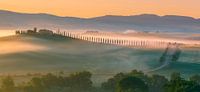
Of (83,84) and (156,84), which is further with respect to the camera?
(156,84)

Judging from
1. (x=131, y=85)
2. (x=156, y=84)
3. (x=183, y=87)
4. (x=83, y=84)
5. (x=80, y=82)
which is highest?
(x=183, y=87)

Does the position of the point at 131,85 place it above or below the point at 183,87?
below

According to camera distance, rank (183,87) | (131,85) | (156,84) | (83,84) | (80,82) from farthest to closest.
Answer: (156,84)
(80,82)
(83,84)
(131,85)
(183,87)

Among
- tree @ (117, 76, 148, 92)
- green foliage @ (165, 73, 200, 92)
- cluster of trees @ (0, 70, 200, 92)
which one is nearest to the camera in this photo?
green foliage @ (165, 73, 200, 92)

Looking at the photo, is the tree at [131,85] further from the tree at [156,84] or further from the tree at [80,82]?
the tree at [156,84]

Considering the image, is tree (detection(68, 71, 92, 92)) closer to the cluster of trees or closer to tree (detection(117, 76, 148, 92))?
the cluster of trees

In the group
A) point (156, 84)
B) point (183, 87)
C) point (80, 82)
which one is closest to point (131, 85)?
point (183, 87)

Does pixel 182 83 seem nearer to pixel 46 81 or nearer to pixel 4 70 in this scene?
pixel 46 81

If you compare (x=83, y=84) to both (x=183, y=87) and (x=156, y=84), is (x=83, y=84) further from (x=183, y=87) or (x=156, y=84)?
(x=183, y=87)

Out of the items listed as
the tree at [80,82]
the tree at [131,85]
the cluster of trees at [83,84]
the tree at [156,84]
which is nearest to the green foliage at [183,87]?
the cluster of trees at [83,84]

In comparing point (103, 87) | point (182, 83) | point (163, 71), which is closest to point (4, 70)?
point (163, 71)

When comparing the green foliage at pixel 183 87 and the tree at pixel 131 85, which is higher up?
the green foliage at pixel 183 87

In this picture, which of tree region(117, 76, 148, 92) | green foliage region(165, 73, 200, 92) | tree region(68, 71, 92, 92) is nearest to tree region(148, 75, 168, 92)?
tree region(68, 71, 92, 92)

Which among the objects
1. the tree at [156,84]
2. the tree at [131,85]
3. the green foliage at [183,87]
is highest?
the green foliage at [183,87]
